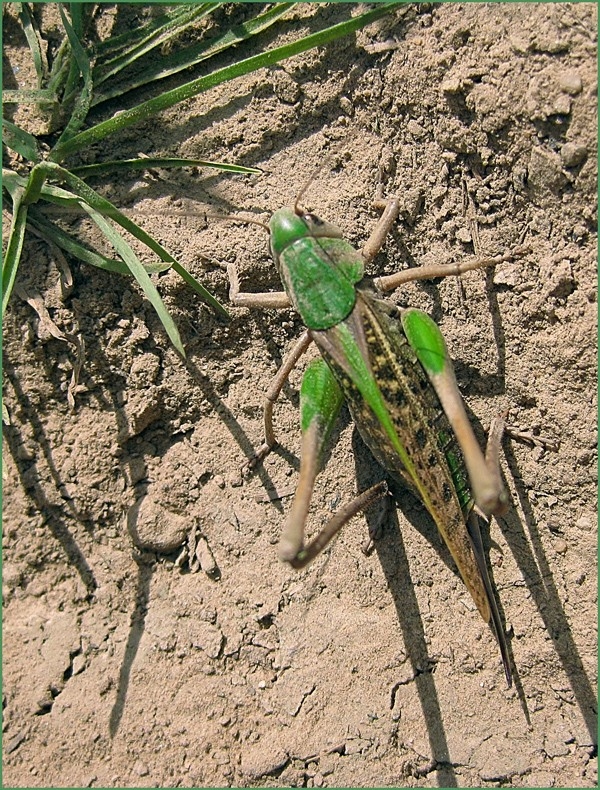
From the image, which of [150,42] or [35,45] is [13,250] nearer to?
[35,45]

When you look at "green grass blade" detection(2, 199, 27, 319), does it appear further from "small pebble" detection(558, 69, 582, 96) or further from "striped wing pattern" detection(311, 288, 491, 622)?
"small pebble" detection(558, 69, 582, 96)

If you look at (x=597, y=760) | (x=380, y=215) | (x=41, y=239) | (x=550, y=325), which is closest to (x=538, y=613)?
(x=597, y=760)

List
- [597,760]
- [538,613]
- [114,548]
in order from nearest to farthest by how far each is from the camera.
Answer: [597,760] → [538,613] → [114,548]

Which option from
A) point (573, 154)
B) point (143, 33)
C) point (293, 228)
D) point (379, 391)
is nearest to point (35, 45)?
point (143, 33)

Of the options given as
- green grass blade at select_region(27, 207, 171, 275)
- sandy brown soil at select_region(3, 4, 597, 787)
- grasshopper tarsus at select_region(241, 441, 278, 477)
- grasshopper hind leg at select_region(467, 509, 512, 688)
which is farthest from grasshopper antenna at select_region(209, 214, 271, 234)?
grasshopper hind leg at select_region(467, 509, 512, 688)

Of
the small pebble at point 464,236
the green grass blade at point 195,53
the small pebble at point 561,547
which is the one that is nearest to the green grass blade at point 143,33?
the green grass blade at point 195,53

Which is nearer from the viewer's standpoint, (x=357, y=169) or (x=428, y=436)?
(x=428, y=436)

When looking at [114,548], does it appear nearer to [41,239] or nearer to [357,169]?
[41,239]
